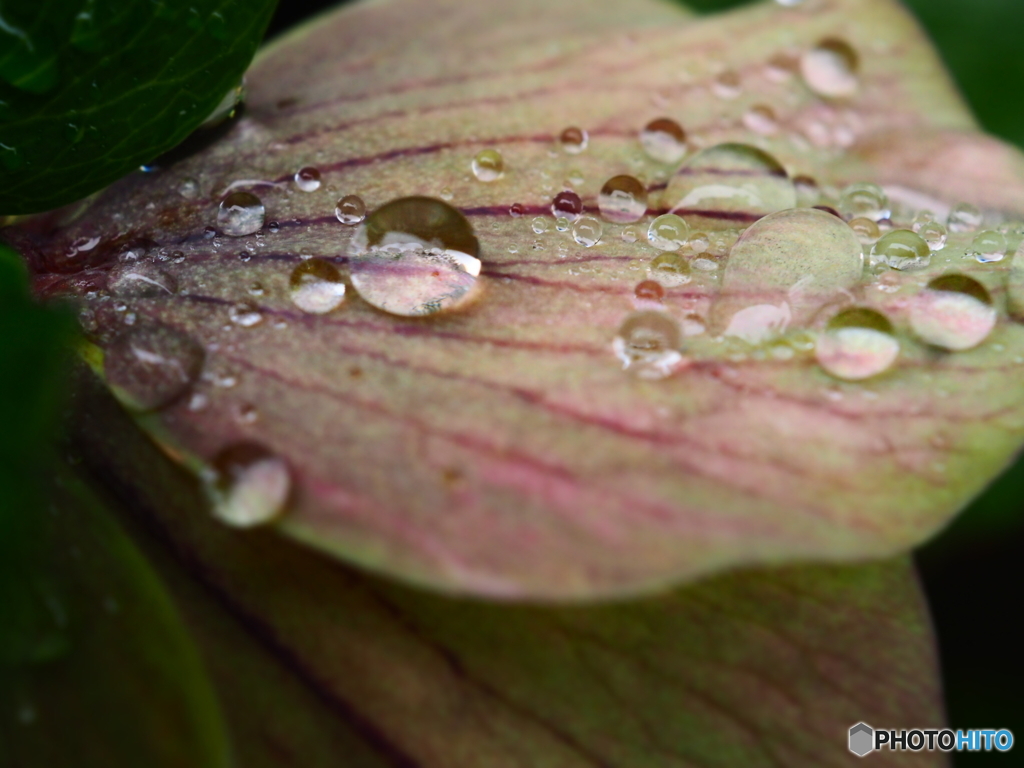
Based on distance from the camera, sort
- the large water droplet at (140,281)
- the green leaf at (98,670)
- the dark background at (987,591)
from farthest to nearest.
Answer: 1. the dark background at (987,591)
2. the large water droplet at (140,281)
3. the green leaf at (98,670)

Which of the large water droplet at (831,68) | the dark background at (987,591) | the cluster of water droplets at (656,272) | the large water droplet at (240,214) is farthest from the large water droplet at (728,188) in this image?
the dark background at (987,591)

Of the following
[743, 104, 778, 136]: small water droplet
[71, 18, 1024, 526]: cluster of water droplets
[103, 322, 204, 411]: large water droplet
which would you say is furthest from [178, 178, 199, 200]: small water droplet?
[743, 104, 778, 136]: small water droplet

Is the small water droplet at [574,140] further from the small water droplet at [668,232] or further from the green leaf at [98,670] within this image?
the green leaf at [98,670]

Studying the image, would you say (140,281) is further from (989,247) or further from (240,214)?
→ (989,247)

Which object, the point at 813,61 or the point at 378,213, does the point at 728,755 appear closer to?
→ the point at 378,213

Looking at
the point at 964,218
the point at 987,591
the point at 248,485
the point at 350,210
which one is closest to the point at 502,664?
the point at 248,485

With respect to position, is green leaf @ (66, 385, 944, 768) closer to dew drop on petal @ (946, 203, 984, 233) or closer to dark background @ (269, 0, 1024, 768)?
dew drop on petal @ (946, 203, 984, 233)
